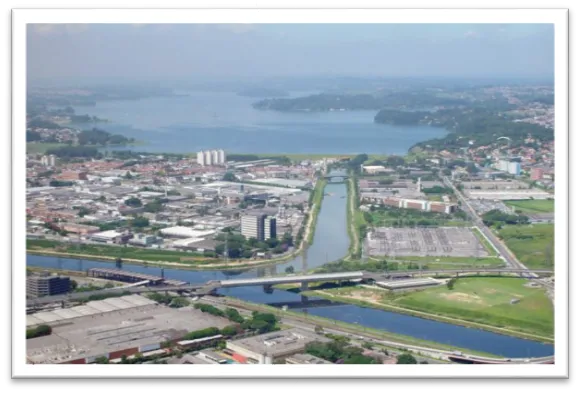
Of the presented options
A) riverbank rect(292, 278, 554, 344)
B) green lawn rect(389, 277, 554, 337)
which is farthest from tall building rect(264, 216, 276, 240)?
green lawn rect(389, 277, 554, 337)

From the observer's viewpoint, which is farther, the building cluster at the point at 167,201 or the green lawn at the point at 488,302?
the building cluster at the point at 167,201

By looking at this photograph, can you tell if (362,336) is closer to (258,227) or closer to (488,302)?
(488,302)

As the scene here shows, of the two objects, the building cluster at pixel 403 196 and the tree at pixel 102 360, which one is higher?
the building cluster at pixel 403 196

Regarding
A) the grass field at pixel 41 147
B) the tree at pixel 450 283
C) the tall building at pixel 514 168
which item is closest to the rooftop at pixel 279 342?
the tree at pixel 450 283

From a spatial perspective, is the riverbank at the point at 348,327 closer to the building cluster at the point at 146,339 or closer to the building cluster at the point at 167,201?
the building cluster at the point at 146,339

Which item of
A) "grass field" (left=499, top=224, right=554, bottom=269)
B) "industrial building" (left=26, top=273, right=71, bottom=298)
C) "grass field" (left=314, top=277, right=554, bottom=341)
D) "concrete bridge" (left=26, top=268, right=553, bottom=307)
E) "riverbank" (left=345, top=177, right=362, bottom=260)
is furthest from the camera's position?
"riverbank" (left=345, top=177, right=362, bottom=260)

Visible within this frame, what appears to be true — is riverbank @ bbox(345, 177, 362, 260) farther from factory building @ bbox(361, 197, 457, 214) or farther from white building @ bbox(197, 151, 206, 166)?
white building @ bbox(197, 151, 206, 166)

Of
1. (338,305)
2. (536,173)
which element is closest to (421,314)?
(338,305)
